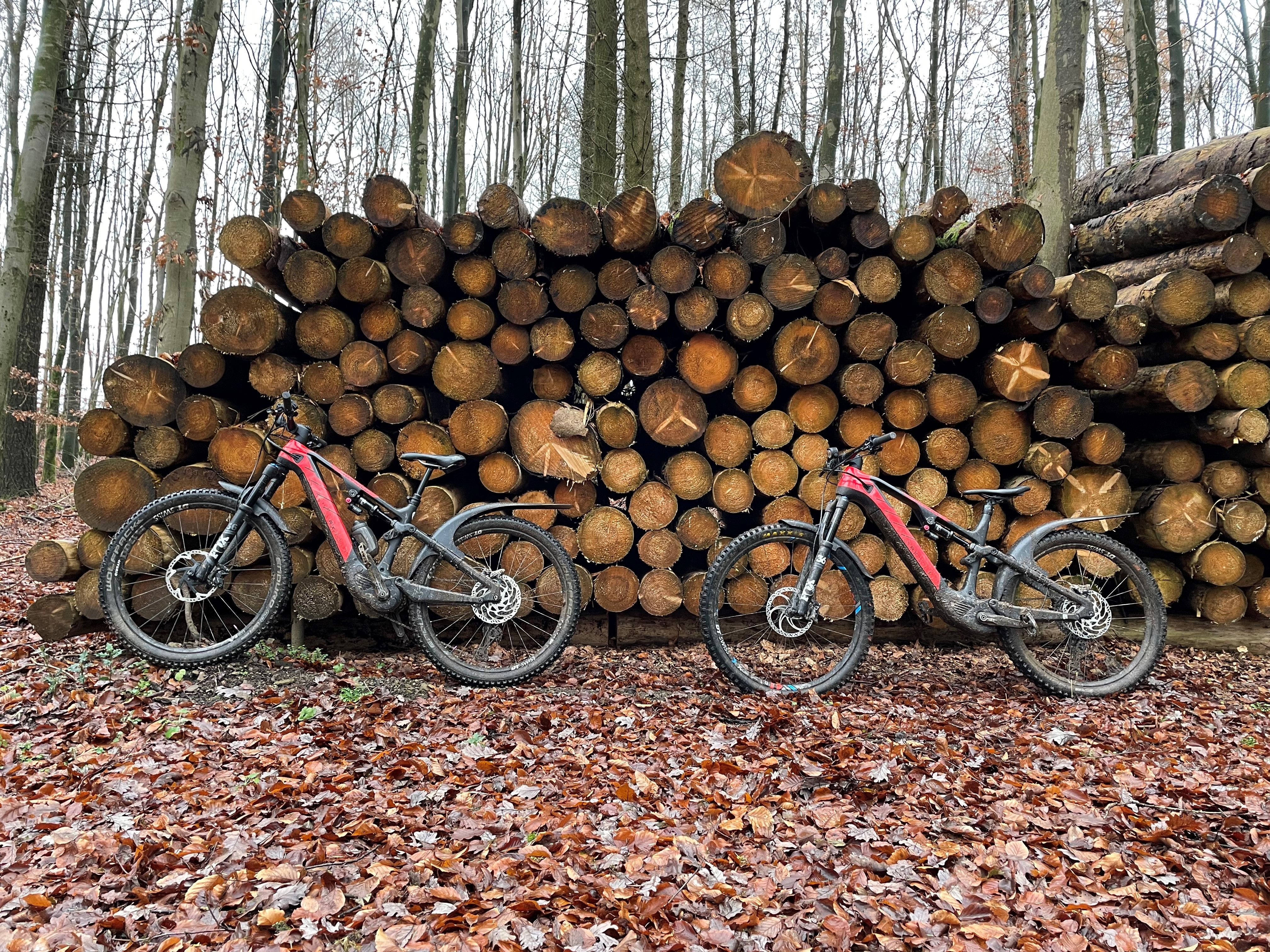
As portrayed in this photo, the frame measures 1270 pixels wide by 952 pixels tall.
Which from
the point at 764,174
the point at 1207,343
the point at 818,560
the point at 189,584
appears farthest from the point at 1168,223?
the point at 189,584

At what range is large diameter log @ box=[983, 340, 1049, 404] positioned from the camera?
15.2 feet

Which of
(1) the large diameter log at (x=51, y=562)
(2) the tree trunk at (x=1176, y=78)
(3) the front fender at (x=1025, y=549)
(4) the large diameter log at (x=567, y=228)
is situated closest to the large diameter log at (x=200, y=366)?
(1) the large diameter log at (x=51, y=562)

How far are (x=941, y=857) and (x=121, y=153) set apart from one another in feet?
72.8

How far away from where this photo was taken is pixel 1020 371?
15.2 feet

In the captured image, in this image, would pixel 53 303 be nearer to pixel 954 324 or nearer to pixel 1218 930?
pixel 954 324

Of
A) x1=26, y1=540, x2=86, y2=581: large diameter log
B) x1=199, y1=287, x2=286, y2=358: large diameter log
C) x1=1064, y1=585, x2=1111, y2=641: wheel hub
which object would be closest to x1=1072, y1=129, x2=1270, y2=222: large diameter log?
Answer: x1=1064, y1=585, x2=1111, y2=641: wheel hub

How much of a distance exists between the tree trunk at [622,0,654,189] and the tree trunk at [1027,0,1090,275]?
11.9 ft

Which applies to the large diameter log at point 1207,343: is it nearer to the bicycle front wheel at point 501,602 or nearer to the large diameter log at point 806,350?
the large diameter log at point 806,350

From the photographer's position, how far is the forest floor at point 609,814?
2.05 meters

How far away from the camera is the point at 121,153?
17766 millimetres

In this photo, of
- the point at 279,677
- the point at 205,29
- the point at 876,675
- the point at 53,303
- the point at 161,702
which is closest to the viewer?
the point at 161,702

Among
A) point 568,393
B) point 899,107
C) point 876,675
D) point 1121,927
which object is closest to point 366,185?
point 568,393

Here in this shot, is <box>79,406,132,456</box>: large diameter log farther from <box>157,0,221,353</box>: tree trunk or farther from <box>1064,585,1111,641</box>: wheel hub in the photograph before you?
<box>1064,585,1111,641</box>: wheel hub

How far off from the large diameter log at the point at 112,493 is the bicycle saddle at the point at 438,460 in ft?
5.10
